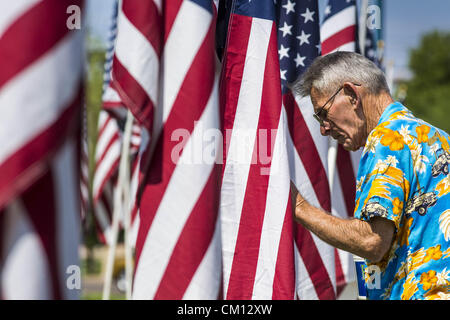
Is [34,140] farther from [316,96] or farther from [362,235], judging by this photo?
[316,96]

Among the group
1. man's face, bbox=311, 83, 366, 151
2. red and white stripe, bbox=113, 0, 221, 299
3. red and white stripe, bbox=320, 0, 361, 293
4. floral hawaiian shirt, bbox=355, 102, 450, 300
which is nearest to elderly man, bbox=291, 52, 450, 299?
floral hawaiian shirt, bbox=355, 102, 450, 300

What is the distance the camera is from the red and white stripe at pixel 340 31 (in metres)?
5.42

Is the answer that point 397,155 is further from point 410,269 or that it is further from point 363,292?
point 363,292

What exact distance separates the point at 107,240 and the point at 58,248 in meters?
10.8

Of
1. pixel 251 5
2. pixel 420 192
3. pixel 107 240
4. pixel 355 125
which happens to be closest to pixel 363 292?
pixel 420 192

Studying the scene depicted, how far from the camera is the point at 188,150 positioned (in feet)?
9.66

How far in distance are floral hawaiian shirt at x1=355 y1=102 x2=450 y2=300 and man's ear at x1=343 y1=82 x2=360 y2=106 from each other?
0.68 feet

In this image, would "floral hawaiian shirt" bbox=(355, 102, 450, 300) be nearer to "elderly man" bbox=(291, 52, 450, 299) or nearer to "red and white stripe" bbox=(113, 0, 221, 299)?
"elderly man" bbox=(291, 52, 450, 299)

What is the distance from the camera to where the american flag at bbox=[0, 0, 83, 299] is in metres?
1.56

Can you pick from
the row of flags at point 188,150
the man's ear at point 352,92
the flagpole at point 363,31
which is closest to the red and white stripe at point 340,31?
the flagpole at point 363,31

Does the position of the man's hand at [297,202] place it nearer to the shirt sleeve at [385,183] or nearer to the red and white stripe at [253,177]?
the shirt sleeve at [385,183]

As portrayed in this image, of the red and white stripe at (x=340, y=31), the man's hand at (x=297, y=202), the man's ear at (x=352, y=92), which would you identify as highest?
the red and white stripe at (x=340, y=31)

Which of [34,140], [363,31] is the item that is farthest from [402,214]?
[363,31]

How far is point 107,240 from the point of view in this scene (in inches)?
482
